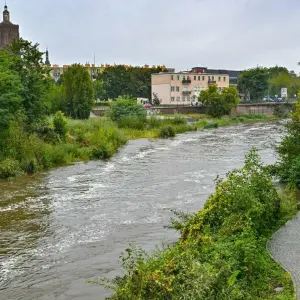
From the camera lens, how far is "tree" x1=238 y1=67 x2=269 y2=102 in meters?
121

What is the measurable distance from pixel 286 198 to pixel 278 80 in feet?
347

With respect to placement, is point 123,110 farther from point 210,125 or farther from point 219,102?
point 219,102

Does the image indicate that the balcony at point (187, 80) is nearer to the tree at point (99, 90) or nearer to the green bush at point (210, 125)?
the tree at point (99, 90)

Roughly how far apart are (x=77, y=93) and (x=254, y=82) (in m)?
69.4

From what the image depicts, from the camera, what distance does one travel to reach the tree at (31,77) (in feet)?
118

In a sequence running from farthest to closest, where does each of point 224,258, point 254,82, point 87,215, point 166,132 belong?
1. point 254,82
2. point 166,132
3. point 87,215
4. point 224,258

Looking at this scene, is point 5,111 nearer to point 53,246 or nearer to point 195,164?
point 195,164

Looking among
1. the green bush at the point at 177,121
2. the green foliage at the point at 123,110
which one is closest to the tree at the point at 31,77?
the green foliage at the point at 123,110

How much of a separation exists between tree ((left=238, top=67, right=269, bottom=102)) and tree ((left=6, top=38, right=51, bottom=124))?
88.3 metres

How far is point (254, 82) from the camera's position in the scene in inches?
4776

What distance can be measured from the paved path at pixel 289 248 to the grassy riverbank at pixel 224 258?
20cm

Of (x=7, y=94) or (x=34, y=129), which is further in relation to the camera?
(x=34, y=129)

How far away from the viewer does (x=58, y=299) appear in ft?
38.9

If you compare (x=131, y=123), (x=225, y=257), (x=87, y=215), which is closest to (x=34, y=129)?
(x=87, y=215)
